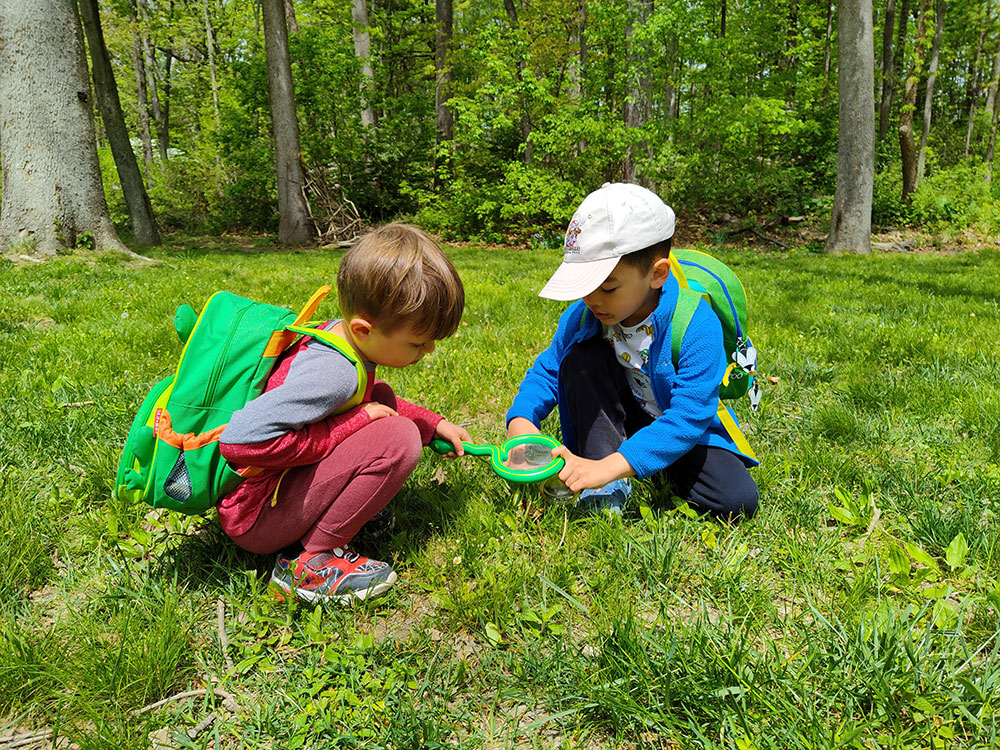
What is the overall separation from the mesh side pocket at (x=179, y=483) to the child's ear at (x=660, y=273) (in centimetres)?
162

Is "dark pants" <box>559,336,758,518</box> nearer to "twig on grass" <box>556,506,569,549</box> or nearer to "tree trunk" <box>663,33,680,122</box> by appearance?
"twig on grass" <box>556,506,569,549</box>

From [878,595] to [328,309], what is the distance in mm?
4667

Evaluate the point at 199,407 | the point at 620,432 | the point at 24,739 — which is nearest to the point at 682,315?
the point at 620,432

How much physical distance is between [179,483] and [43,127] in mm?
8282

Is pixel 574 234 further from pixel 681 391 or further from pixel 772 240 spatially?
pixel 772 240

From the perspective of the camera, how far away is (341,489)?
1.93 metres

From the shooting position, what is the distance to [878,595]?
189 centimetres

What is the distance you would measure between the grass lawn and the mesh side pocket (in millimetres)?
346

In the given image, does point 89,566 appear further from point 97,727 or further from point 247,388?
point 247,388

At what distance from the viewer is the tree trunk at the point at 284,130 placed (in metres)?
12.8

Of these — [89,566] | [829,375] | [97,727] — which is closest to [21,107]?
[89,566]

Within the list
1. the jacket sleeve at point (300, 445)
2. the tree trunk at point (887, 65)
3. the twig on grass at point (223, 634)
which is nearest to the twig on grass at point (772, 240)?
the tree trunk at point (887, 65)

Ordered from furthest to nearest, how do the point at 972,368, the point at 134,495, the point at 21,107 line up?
the point at 21,107 < the point at 972,368 < the point at 134,495

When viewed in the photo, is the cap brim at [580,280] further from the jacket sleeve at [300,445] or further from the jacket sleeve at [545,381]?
the jacket sleeve at [300,445]
